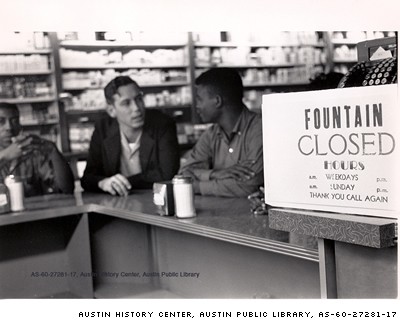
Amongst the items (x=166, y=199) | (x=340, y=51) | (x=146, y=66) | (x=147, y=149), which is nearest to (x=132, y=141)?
(x=147, y=149)

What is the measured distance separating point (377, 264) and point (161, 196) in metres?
0.84

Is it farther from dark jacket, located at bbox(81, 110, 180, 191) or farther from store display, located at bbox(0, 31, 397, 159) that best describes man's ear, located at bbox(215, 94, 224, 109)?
store display, located at bbox(0, 31, 397, 159)

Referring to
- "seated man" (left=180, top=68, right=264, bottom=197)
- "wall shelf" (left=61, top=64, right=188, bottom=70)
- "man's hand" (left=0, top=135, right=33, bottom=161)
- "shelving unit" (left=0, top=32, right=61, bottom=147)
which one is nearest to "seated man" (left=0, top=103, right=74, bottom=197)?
"man's hand" (left=0, top=135, right=33, bottom=161)

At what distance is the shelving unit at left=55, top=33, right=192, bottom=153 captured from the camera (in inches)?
167

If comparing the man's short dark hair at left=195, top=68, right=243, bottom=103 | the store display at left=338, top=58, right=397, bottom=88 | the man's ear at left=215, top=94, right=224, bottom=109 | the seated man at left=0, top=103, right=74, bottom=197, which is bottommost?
the seated man at left=0, top=103, right=74, bottom=197

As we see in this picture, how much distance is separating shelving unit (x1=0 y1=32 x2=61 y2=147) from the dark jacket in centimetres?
151

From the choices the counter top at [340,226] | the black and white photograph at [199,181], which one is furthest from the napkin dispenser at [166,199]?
the counter top at [340,226]

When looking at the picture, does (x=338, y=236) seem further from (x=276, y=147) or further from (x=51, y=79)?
(x=51, y=79)

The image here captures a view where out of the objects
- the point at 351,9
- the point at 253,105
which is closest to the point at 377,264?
the point at 351,9

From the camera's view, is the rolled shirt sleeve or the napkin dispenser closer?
the napkin dispenser

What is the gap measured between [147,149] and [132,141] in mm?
105

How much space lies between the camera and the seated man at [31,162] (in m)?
2.32

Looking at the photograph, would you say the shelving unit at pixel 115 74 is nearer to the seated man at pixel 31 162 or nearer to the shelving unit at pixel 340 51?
the shelving unit at pixel 340 51

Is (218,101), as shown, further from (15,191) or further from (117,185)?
(15,191)
